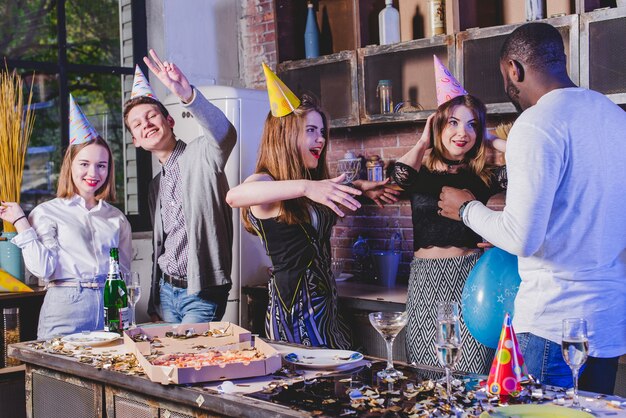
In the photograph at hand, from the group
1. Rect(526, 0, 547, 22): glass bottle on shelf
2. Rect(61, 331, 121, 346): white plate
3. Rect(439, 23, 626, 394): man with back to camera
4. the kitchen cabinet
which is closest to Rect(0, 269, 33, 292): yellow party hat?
Rect(61, 331, 121, 346): white plate

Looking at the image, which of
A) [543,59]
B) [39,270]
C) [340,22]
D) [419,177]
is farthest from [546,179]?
[340,22]

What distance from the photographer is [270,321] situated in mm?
2949

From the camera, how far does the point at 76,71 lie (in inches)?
187

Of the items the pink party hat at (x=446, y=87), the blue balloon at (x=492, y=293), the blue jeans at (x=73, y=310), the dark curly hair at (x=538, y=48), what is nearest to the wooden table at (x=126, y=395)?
the blue balloon at (x=492, y=293)

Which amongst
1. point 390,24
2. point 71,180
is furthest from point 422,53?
point 71,180

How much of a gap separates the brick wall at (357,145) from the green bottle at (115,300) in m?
1.78

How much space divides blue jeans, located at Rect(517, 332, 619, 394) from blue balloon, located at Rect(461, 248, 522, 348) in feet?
1.01

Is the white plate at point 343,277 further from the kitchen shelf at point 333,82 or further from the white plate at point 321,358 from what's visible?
the white plate at point 321,358

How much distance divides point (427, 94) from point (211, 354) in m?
2.50

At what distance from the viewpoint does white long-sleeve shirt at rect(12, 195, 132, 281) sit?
3.18 metres

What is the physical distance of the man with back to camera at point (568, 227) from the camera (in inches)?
78.3

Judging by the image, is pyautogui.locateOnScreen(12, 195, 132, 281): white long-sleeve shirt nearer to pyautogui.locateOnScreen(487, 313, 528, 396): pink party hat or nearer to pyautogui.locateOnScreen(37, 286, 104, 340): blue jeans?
pyautogui.locateOnScreen(37, 286, 104, 340): blue jeans

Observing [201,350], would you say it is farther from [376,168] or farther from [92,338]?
[376,168]

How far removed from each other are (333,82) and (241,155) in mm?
698
